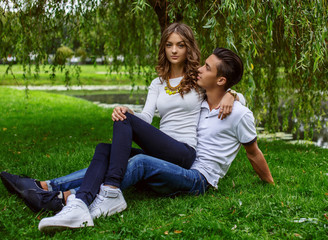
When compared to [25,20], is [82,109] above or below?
below

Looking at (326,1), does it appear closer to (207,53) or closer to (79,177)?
(207,53)

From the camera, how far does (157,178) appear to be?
2.41m

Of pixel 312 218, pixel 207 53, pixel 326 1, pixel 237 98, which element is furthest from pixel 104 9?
pixel 312 218

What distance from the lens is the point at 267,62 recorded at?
16.3ft

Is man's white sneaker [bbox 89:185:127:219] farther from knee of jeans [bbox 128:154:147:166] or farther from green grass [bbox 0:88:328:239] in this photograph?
knee of jeans [bbox 128:154:147:166]

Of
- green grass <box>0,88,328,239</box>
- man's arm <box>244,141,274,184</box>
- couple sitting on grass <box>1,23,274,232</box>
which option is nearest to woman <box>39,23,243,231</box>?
couple sitting on grass <box>1,23,274,232</box>

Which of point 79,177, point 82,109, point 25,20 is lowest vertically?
point 82,109

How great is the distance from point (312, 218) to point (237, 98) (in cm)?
93

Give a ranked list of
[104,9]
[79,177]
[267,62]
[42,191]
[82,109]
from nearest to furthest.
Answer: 1. [42,191]
2. [79,177]
3. [267,62]
4. [104,9]
5. [82,109]

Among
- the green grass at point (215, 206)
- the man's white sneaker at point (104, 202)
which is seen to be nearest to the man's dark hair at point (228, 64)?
the green grass at point (215, 206)

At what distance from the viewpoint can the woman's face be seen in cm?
267

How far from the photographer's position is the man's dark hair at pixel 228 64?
8.24ft

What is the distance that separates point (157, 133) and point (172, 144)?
0.13 metres

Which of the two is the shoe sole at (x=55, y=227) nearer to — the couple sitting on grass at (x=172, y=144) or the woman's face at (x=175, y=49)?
the couple sitting on grass at (x=172, y=144)
